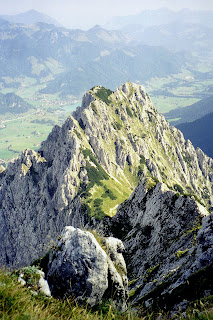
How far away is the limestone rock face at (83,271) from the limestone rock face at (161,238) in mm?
6538

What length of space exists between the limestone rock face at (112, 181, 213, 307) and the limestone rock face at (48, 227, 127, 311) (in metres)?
6.54

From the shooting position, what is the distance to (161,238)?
5591 centimetres

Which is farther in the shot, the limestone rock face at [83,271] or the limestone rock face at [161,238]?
the limestone rock face at [161,238]

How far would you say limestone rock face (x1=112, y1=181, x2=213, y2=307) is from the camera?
2845cm

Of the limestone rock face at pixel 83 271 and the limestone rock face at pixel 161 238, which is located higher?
the limestone rock face at pixel 83 271

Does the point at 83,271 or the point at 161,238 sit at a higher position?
the point at 83,271

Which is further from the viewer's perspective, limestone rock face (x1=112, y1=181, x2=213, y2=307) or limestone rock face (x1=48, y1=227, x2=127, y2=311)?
limestone rock face (x1=112, y1=181, x2=213, y2=307)

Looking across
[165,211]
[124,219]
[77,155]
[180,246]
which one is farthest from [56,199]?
[180,246]

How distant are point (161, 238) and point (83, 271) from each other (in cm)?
4231

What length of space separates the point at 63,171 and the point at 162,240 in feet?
482

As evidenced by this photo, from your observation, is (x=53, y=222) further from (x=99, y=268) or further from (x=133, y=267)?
(x=99, y=268)

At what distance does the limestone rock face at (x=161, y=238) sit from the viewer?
2845cm

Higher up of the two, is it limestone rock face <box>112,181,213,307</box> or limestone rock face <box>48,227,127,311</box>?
limestone rock face <box>48,227,127,311</box>

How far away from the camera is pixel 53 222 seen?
184m
